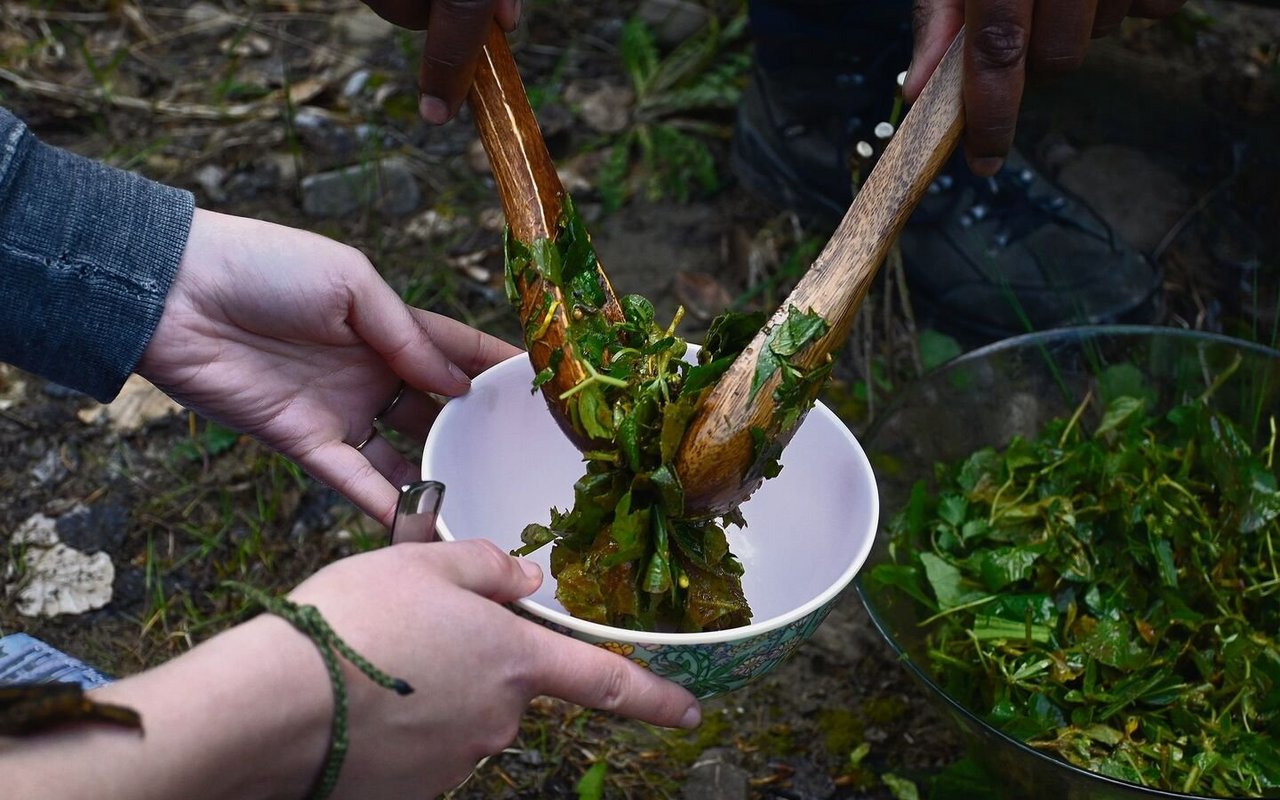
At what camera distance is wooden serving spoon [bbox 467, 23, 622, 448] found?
62.3 inches

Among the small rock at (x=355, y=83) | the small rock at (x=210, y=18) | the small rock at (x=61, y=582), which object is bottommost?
the small rock at (x=61, y=582)

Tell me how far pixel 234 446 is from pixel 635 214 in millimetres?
1228

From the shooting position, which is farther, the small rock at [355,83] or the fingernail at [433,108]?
the small rock at [355,83]

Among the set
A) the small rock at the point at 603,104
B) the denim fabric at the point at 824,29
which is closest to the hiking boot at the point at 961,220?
the denim fabric at the point at 824,29

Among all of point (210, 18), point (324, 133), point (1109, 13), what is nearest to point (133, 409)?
point (324, 133)

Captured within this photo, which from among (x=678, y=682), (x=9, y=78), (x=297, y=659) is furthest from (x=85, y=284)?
(x=9, y=78)

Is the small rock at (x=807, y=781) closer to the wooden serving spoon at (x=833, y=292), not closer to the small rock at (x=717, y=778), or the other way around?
the small rock at (x=717, y=778)

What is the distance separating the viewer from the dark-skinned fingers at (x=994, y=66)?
1.45m

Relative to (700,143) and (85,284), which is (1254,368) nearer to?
(700,143)

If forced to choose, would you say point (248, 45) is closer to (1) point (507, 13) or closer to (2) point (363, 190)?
(2) point (363, 190)

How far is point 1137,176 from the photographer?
328cm

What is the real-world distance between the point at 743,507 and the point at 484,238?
1.37m

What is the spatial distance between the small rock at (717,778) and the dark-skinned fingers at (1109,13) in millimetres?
1289

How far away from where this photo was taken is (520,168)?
65.2 inches
